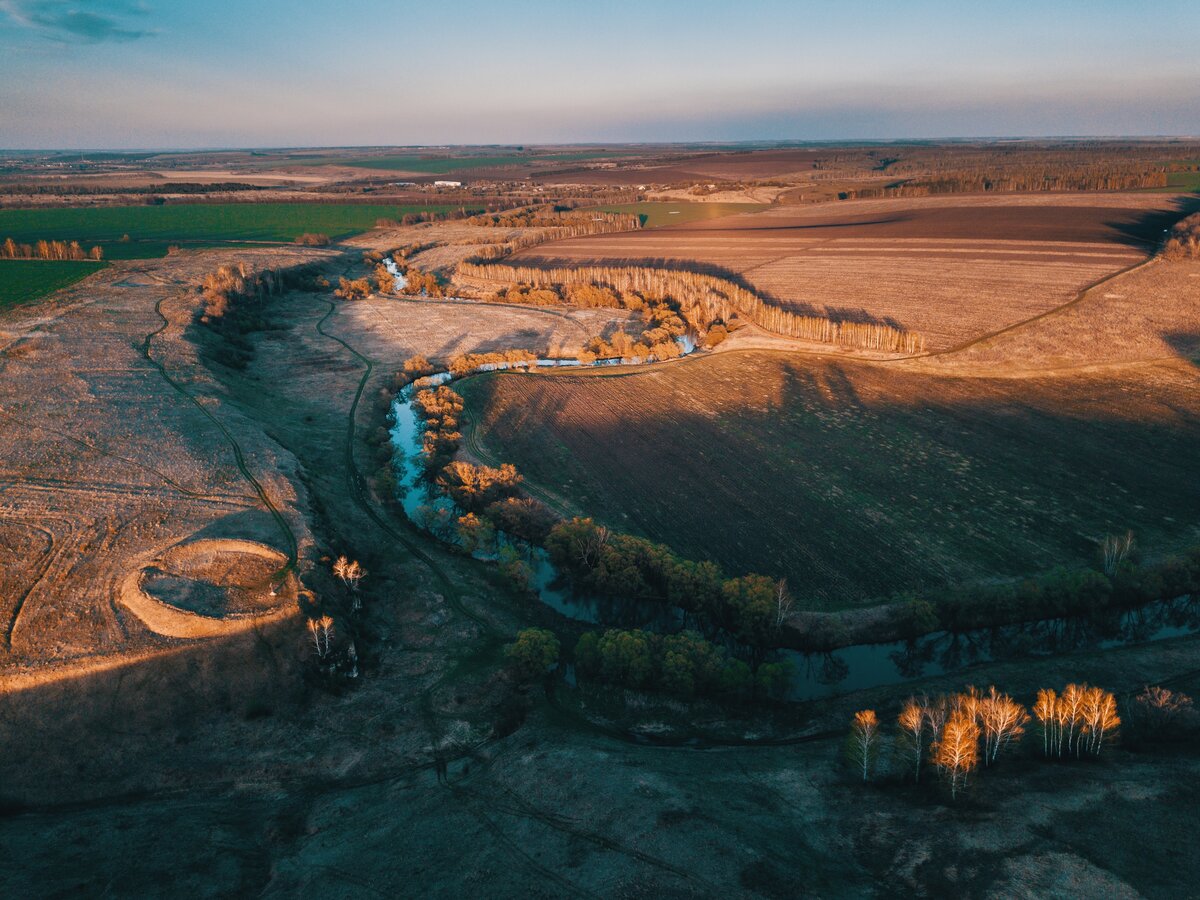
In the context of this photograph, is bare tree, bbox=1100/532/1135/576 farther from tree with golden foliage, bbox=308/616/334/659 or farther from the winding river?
tree with golden foliage, bbox=308/616/334/659

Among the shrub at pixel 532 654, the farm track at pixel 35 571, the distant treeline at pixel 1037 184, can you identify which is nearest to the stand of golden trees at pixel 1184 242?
the distant treeline at pixel 1037 184

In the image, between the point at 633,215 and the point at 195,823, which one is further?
the point at 633,215

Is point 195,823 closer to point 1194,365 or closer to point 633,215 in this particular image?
point 1194,365

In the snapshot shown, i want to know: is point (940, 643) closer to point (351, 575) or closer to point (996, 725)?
point (996, 725)

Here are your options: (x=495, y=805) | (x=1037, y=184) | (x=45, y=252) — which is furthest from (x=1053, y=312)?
(x=45, y=252)

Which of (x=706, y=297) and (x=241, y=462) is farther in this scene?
(x=706, y=297)

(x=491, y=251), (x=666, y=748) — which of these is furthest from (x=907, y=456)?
(x=491, y=251)

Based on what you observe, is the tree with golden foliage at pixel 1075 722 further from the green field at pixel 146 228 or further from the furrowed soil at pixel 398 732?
the green field at pixel 146 228
